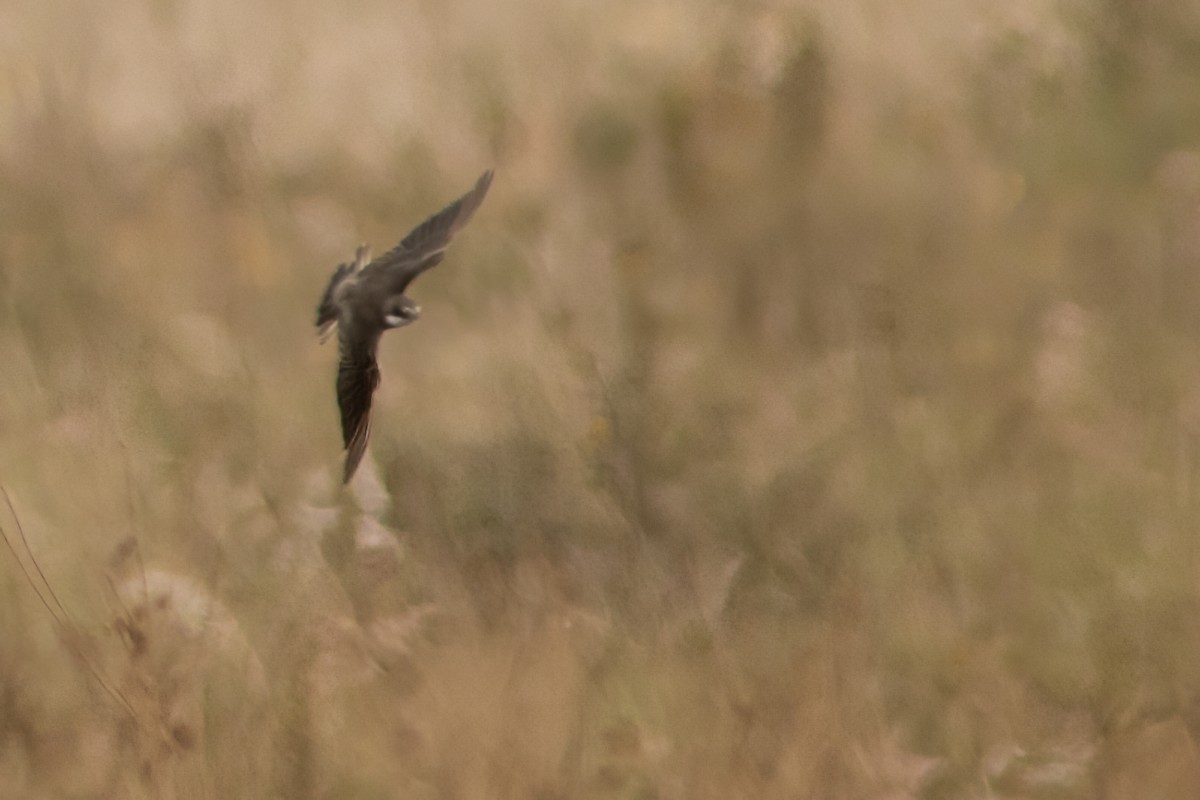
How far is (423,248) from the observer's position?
56.6 inches

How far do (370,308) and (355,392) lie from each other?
0.33 ft

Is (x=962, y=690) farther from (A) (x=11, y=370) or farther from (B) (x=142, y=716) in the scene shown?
(A) (x=11, y=370)

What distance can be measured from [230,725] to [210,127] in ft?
3.22

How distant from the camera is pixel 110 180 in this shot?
2008mm

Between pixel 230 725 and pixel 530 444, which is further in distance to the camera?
pixel 530 444

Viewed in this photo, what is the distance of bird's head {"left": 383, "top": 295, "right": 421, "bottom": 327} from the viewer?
1.36 metres

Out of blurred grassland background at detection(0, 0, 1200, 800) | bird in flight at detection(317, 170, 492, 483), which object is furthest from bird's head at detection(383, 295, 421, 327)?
blurred grassland background at detection(0, 0, 1200, 800)

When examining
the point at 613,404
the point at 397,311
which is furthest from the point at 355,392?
the point at 613,404

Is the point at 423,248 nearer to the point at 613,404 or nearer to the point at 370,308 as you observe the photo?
the point at 370,308

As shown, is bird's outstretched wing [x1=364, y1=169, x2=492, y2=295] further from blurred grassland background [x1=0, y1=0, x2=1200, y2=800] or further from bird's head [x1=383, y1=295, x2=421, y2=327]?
blurred grassland background [x1=0, y1=0, x2=1200, y2=800]

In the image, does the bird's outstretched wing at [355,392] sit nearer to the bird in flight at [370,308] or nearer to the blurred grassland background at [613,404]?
the bird in flight at [370,308]

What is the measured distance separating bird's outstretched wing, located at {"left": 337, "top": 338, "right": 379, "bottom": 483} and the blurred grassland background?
0.55ft

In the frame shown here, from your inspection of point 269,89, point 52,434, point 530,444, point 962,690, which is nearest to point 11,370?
point 52,434

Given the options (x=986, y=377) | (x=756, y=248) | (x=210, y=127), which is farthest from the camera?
(x=210, y=127)
